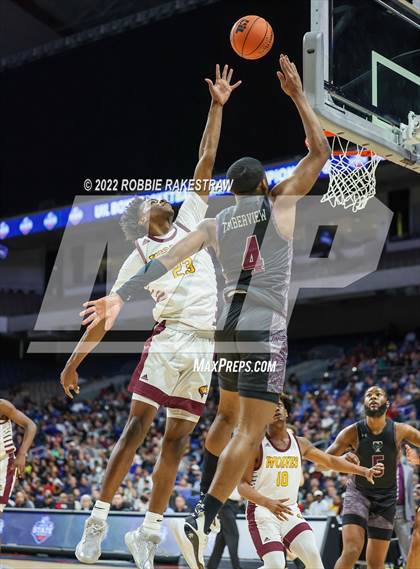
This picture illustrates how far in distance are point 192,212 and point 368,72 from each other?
197cm

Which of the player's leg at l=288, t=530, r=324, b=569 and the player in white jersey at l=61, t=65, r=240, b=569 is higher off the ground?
the player in white jersey at l=61, t=65, r=240, b=569

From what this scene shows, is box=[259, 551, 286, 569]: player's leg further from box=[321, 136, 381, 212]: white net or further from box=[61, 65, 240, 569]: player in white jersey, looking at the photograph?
box=[321, 136, 381, 212]: white net

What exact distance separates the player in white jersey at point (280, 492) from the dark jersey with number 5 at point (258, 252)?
2081 millimetres

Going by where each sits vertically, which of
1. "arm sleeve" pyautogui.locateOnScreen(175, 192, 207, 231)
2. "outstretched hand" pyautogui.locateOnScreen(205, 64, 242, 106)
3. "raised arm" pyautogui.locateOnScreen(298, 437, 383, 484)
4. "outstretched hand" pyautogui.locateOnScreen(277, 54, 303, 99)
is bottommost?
"raised arm" pyautogui.locateOnScreen(298, 437, 383, 484)

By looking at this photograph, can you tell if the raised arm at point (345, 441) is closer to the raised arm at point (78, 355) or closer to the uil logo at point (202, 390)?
the uil logo at point (202, 390)

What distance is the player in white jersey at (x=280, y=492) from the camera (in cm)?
651

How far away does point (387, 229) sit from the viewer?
22375 mm

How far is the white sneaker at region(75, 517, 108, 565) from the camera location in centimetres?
487

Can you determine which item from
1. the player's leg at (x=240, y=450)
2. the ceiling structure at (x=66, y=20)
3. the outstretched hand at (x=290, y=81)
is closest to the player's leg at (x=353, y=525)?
the player's leg at (x=240, y=450)

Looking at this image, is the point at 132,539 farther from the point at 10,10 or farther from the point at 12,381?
the point at 12,381

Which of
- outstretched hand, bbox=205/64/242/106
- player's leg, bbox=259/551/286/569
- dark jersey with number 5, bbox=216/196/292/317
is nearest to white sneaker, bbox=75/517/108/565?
dark jersey with number 5, bbox=216/196/292/317

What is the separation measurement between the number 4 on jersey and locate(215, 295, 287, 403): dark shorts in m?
0.19

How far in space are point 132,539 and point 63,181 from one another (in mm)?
19159

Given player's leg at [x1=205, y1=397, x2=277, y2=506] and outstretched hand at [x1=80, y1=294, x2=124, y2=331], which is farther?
player's leg at [x1=205, y1=397, x2=277, y2=506]
